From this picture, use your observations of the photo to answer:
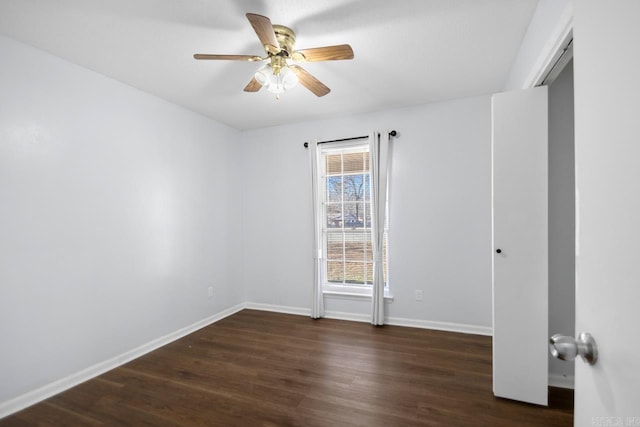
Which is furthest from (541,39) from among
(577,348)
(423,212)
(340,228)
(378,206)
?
(340,228)

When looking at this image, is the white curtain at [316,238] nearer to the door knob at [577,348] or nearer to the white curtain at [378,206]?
the white curtain at [378,206]

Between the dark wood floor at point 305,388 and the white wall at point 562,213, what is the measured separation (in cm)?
52

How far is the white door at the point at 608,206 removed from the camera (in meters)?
0.49

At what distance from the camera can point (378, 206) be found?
3543mm

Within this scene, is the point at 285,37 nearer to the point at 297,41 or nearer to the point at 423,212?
the point at 297,41

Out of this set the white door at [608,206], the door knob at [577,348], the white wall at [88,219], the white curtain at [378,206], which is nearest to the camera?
the white door at [608,206]

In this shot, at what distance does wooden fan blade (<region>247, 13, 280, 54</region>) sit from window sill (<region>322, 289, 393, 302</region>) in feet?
9.50

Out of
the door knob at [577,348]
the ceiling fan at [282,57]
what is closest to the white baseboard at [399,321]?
the ceiling fan at [282,57]

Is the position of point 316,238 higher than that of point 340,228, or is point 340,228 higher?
point 340,228

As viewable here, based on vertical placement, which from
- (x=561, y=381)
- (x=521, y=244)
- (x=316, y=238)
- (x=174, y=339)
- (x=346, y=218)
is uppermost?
(x=346, y=218)

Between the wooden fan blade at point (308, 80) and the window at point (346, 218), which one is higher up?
the wooden fan blade at point (308, 80)

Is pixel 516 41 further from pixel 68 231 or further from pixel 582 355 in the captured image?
Answer: pixel 68 231

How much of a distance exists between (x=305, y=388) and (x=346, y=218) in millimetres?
2150

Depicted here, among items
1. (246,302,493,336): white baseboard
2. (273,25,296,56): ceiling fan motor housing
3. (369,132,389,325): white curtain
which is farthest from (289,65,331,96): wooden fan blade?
(246,302,493,336): white baseboard
